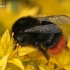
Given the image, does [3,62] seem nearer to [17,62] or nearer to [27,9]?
[17,62]

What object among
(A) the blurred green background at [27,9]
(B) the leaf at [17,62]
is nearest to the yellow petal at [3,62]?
(B) the leaf at [17,62]

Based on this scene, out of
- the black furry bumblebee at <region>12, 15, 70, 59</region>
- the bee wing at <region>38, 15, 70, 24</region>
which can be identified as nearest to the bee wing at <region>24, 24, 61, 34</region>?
the black furry bumblebee at <region>12, 15, 70, 59</region>

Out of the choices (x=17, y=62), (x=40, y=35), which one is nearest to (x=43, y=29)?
(x=40, y=35)

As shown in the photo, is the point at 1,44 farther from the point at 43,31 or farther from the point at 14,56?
the point at 43,31

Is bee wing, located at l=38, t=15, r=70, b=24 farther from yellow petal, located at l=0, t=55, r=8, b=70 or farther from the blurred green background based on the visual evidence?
the blurred green background

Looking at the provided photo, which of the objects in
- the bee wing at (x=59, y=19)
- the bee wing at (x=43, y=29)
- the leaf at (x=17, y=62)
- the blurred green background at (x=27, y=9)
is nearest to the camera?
the bee wing at (x=43, y=29)

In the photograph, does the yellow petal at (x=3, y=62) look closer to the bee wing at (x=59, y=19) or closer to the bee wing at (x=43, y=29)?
the bee wing at (x=43, y=29)

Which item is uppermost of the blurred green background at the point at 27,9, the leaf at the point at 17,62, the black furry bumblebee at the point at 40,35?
the black furry bumblebee at the point at 40,35
